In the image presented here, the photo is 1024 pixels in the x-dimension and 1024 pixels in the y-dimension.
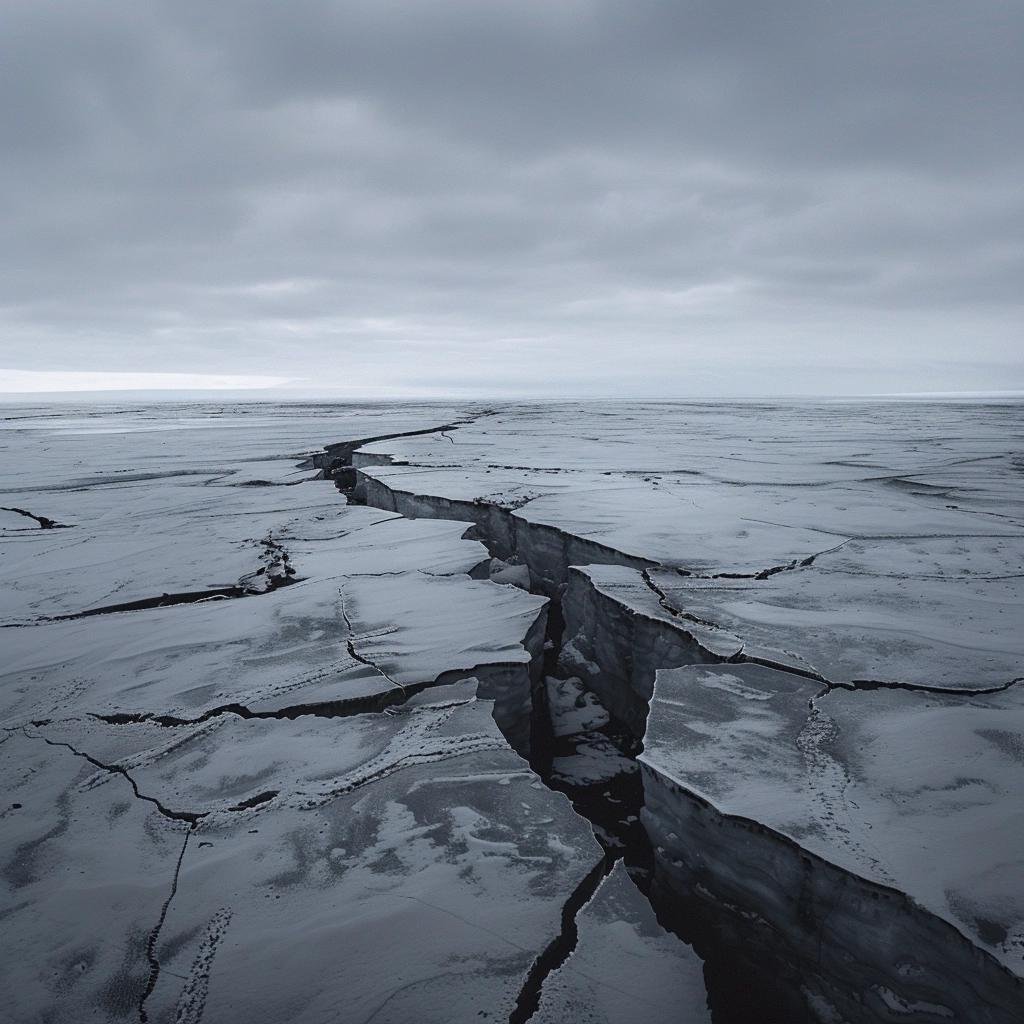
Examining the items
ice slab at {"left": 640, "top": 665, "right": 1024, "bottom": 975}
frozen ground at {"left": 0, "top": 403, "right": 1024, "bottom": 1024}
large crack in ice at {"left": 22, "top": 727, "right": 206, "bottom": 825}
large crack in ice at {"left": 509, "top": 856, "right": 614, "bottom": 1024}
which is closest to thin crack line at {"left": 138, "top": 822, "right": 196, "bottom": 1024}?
frozen ground at {"left": 0, "top": 403, "right": 1024, "bottom": 1024}

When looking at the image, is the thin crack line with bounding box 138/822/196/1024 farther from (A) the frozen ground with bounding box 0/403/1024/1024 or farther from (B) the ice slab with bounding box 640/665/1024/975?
(B) the ice slab with bounding box 640/665/1024/975

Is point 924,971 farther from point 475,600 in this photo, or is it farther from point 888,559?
point 888,559

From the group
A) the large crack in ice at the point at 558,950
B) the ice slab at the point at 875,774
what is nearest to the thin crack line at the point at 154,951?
the large crack in ice at the point at 558,950

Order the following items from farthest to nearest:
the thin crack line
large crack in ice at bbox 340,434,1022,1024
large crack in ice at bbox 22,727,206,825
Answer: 1. large crack in ice at bbox 22,727,206,825
2. large crack in ice at bbox 340,434,1022,1024
3. the thin crack line

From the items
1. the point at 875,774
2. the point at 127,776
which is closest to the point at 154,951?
the point at 127,776

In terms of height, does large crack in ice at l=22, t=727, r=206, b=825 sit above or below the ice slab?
below

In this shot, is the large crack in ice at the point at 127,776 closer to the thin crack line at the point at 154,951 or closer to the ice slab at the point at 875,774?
the thin crack line at the point at 154,951

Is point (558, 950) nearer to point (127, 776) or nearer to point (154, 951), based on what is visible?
point (154, 951)

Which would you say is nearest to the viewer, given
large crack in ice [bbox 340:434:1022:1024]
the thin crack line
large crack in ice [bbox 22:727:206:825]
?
the thin crack line
